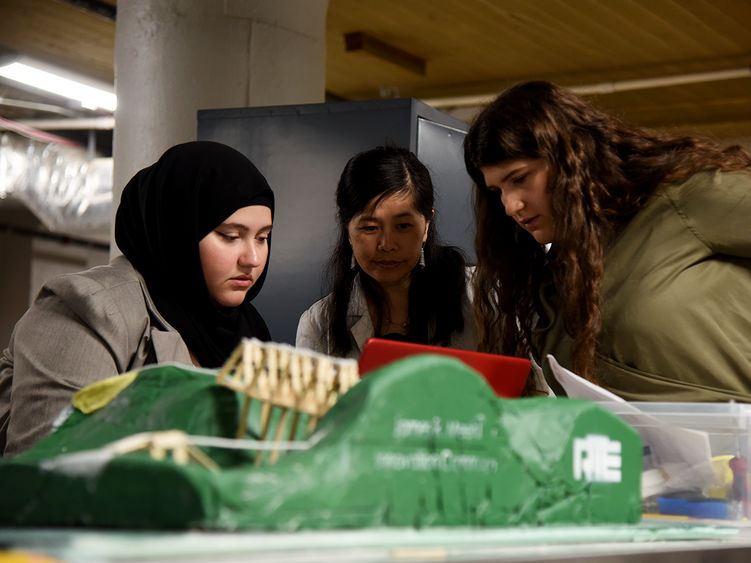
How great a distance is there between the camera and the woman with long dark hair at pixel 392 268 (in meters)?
2.77

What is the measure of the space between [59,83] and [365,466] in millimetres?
6744

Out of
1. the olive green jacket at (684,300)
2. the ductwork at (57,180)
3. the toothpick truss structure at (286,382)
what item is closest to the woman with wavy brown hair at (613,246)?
the olive green jacket at (684,300)

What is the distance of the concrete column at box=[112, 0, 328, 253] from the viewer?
3.75 meters

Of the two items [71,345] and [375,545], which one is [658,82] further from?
[375,545]

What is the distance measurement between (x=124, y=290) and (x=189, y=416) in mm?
1038

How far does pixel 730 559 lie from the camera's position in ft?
3.02

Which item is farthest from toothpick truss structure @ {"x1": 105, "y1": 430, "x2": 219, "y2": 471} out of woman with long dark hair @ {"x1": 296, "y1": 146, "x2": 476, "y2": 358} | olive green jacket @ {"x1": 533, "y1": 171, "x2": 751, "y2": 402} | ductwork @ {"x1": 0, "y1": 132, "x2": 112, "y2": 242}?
ductwork @ {"x1": 0, "y1": 132, "x2": 112, "y2": 242}

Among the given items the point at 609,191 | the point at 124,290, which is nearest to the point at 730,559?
the point at 609,191

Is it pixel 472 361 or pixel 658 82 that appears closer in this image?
pixel 472 361

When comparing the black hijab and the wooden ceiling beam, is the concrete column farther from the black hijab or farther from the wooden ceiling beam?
the wooden ceiling beam

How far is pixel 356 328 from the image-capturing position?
111 inches

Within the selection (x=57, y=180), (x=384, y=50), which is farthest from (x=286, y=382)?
(x=57, y=180)

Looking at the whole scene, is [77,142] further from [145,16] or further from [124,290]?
[124,290]

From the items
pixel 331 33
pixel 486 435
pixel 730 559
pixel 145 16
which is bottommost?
pixel 730 559
